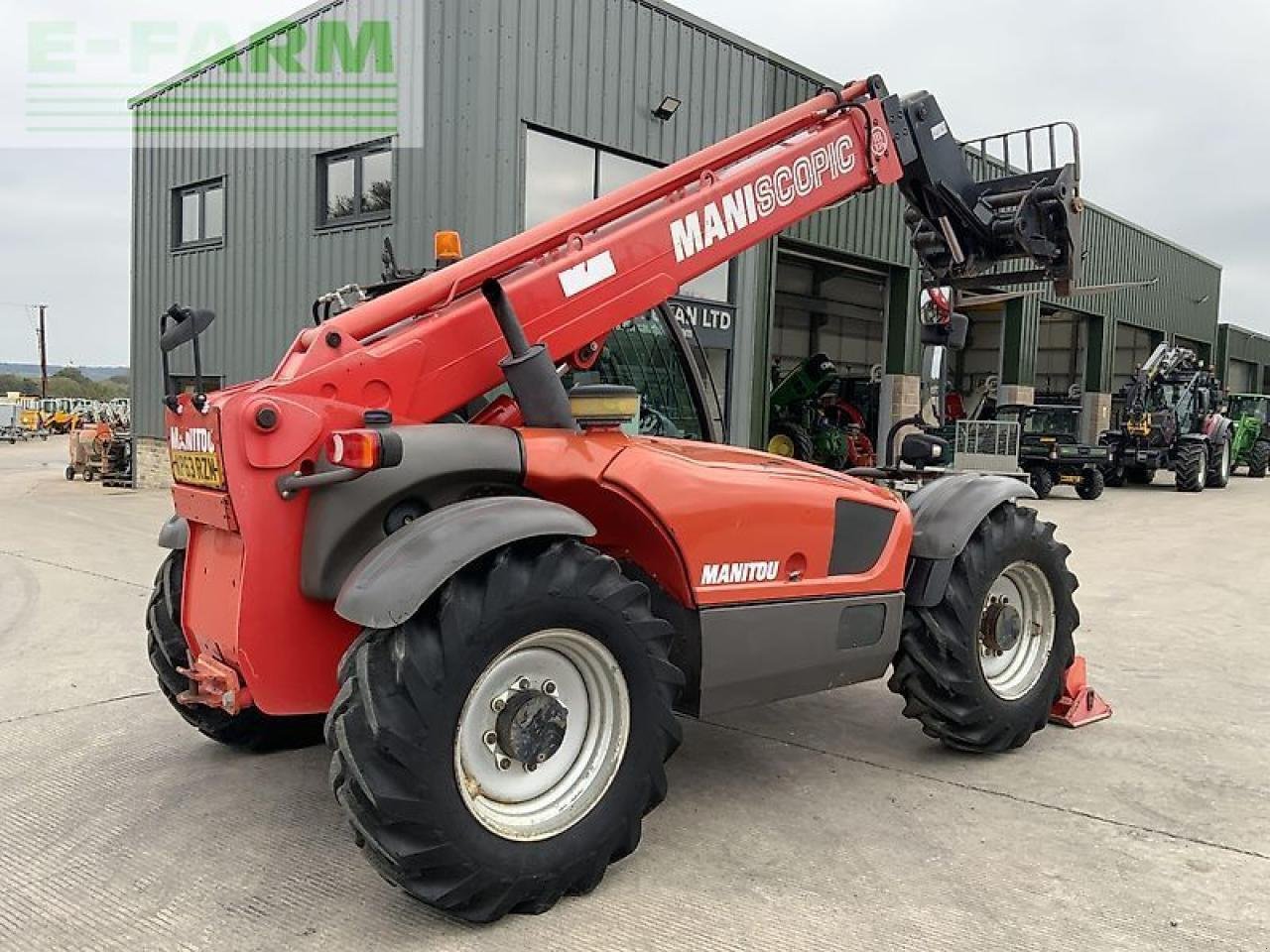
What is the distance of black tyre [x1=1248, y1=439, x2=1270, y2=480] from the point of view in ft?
90.3

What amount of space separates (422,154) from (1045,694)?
9.86 metres

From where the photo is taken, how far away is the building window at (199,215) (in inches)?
626

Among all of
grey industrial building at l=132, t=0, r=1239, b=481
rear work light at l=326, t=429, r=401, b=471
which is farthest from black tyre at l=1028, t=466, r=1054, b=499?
rear work light at l=326, t=429, r=401, b=471

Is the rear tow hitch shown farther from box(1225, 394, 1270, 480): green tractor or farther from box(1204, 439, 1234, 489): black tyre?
box(1225, 394, 1270, 480): green tractor

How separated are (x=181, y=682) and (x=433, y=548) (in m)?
1.92

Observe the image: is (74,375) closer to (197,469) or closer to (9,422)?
(9,422)

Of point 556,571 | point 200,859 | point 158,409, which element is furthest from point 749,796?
point 158,409

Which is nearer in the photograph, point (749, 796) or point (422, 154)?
point (749, 796)

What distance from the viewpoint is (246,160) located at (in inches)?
592

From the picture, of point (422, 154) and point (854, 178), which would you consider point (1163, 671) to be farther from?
point (422, 154)

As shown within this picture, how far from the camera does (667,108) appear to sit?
13188 millimetres

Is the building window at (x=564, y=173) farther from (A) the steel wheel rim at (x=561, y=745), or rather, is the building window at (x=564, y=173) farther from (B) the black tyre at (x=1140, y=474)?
(B) the black tyre at (x=1140, y=474)

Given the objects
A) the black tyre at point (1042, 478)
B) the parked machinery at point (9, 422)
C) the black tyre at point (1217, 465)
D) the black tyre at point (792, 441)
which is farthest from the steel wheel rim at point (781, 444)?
the parked machinery at point (9, 422)

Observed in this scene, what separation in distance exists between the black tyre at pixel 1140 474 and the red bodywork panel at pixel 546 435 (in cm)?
1950
